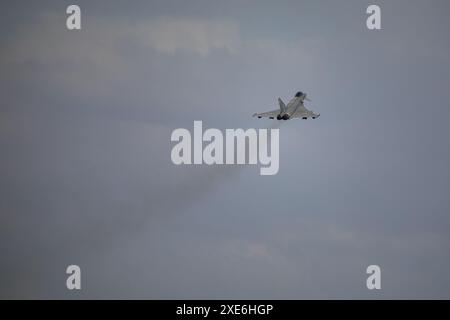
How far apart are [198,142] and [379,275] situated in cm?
3776

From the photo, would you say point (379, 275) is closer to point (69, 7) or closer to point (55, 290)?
point (55, 290)

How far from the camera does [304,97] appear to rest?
440ft

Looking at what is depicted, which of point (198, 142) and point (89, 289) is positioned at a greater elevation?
point (198, 142)

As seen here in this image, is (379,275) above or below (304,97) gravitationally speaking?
below
